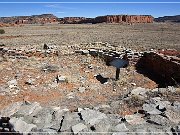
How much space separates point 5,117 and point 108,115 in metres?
2.07

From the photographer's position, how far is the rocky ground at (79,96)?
17.1ft

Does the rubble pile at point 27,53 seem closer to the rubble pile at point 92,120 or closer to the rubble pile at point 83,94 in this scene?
the rubble pile at point 83,94

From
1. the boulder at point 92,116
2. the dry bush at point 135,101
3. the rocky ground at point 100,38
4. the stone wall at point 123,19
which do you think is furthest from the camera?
the stone wall at point 123,19

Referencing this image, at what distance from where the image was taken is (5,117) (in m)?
5.64

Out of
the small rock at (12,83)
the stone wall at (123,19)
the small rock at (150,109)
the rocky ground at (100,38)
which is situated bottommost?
the small rock at (12,83)

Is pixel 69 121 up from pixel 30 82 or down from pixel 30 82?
up

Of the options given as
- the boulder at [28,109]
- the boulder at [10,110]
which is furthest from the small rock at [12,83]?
the boulder at [28,109]

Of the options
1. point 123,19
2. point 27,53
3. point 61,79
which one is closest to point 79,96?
point 61,79

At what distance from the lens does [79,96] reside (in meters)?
9.05

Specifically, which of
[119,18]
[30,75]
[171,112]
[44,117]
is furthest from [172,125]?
[119,18]

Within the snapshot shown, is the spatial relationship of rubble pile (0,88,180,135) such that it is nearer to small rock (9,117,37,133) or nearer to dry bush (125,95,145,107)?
small rock (9,117,37,133)

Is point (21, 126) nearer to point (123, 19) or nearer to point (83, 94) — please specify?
point (83, 94)

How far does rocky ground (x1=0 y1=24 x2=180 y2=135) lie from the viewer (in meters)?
5.21

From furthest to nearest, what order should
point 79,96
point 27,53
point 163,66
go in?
point 27,53
point 163,66
point 79,96
